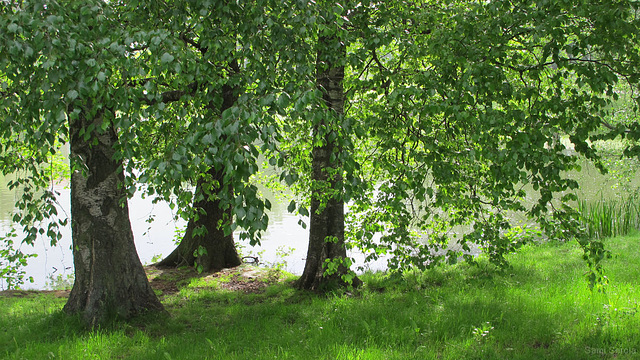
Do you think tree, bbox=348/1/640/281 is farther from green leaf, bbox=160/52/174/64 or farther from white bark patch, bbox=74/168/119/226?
white bark patch, bbox=74/168/119/226

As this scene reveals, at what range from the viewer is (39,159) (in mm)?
4492

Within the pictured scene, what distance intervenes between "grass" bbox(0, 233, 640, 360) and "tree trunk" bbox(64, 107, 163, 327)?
284 mm

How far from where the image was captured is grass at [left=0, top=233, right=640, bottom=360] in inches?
178

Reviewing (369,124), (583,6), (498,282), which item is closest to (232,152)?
(369,124)

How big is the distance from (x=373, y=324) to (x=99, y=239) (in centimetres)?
365

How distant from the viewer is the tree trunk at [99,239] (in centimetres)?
548

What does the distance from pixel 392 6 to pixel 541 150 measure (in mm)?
2577

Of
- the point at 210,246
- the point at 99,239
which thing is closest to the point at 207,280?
the point at 210,246

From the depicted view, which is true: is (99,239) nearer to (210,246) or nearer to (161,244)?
(210,246)

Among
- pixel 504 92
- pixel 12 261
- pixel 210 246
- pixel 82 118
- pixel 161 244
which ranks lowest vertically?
pixel 161 244

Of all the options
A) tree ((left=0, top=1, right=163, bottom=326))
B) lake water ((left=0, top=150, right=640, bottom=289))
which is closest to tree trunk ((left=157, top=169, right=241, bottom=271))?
lake water ((left=0, top=150, right=640, bottom=289))

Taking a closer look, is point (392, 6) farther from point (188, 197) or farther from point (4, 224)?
point (4, 224)

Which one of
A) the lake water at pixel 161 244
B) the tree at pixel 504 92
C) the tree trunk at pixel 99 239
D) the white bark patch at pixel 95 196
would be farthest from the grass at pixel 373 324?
the lake water at pixel 161 244

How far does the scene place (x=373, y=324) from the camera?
508 centimetres
